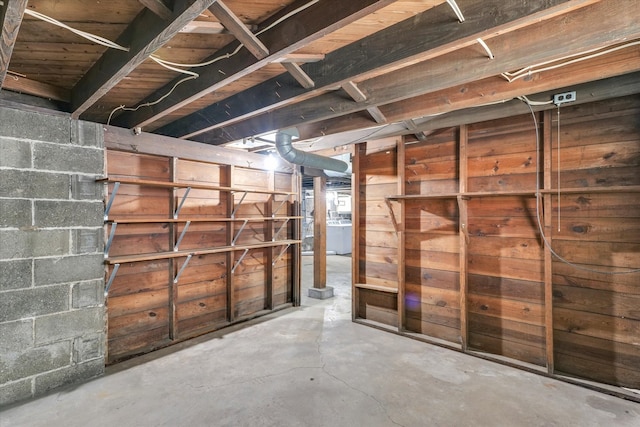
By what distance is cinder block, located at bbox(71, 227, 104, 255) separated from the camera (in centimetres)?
219

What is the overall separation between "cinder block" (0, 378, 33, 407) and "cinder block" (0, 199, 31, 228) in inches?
39.9

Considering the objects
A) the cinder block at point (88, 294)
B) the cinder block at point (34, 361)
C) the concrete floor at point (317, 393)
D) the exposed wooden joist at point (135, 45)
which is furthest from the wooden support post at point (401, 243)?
the cinder block at point (34, 361)

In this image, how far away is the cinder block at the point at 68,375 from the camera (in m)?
2.03

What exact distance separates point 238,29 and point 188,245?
7.54ft

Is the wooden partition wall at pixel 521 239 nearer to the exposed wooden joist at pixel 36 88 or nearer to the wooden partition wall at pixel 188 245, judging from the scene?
the wooden partition wall at pixel 188 245

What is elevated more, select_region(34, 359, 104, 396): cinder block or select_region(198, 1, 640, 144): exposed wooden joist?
select_region(198, 1, 640, 144): exposed wooden joist

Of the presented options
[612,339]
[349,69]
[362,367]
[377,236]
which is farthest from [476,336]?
[349,69]

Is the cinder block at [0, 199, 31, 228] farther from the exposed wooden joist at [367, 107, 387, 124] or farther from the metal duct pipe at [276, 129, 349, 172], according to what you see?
the exposed wooden joist at [367, 107, 387, 124]

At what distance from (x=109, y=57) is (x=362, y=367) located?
2.65 meters

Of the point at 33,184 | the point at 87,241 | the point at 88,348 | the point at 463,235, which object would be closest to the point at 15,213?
the point at 33,184

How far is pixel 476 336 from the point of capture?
2680 millimetres

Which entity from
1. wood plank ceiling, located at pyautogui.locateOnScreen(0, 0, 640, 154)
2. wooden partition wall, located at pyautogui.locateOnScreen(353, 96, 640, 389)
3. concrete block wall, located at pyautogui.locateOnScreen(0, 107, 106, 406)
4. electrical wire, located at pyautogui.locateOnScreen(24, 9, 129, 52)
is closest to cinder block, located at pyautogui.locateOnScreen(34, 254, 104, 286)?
concrete block wall, located at pyautogui.locateOnScreen(0, 107, 106, 406)

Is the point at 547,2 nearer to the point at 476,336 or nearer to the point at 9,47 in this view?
the point at 9,47

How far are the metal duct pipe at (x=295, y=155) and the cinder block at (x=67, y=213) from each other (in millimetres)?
1558
